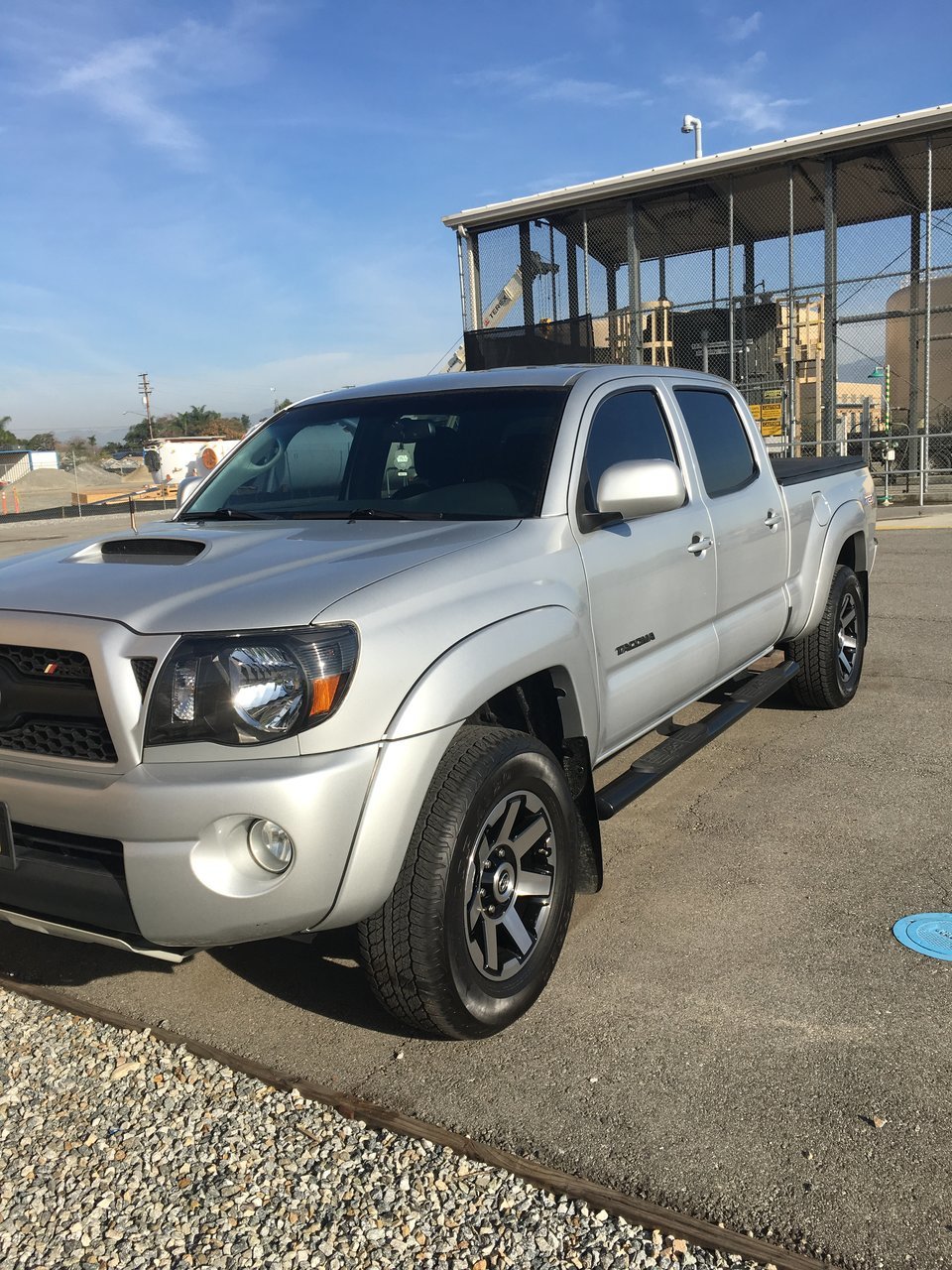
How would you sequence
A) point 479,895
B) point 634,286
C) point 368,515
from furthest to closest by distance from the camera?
point 634,286 < point 368,515 < point 479,895

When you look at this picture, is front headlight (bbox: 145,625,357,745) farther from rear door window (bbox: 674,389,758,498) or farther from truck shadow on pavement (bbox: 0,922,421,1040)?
rear door window (bbox: 674,389,758,498)

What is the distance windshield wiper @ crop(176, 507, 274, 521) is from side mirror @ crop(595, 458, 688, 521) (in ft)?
3.91

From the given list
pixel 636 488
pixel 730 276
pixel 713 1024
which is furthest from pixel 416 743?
pixel 730 276

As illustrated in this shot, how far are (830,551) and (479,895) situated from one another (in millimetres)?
3569

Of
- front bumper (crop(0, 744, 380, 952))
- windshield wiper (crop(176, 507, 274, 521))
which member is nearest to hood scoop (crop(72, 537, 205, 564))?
windshield wiper (crop(176, 507, 274, 521))

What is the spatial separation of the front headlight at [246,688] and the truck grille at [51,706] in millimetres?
187

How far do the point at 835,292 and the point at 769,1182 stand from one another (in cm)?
1705

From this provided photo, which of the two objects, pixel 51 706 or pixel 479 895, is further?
pixel 479 895

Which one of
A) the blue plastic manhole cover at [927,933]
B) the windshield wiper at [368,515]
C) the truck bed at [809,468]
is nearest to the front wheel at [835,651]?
the truck bed at [809,468]

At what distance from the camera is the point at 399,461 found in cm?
399

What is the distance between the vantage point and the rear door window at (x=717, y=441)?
471cm

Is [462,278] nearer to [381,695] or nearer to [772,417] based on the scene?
[772,417]

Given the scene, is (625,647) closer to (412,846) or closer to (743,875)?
(743,875)

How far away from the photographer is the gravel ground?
2.22m
